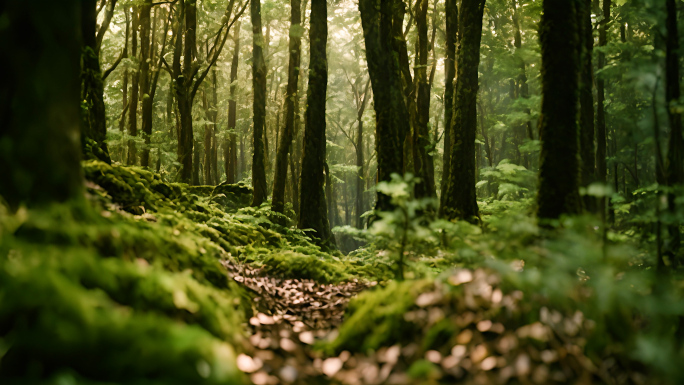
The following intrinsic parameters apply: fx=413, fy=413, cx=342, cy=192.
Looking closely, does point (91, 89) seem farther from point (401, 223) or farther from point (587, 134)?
point (587, 134)

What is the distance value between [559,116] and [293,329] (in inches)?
161

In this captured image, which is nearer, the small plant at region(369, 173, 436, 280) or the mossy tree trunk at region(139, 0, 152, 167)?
the small plant at region(369, 173, 436, 280)

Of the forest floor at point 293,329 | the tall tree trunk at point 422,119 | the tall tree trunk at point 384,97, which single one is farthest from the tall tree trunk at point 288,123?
the forest floor at point 293,329

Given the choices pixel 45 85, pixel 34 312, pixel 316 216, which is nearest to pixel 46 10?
pixel 45 85

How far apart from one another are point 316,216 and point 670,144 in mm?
7699

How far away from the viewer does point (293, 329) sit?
379 centimetres

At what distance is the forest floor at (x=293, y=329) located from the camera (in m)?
1.60

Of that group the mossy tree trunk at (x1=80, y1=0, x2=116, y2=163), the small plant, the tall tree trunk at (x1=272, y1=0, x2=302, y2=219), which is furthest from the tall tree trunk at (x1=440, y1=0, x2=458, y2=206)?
the small plant

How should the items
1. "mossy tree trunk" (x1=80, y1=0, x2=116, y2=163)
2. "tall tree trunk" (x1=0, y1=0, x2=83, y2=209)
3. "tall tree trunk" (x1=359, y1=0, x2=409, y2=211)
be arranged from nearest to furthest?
"tall tree trunk" (x1=0, y1=0, x2=83, y2=209) → "mossy tree trunk" (x1=80, y1=0, x2=116, y2=163) → "tall tree trunk" (x1=359, y1=0, x2=409, y2=211)

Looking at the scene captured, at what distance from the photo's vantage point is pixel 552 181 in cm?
504

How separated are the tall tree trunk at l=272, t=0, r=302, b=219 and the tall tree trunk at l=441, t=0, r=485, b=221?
544 cm

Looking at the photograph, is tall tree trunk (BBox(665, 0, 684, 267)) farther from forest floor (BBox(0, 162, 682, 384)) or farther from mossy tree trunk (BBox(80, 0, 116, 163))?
mossy tree trunk (BBox(80, 0, 116, 163))

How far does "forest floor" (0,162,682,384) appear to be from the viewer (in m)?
1.60

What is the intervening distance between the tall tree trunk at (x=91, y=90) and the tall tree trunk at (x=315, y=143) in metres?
5.06
